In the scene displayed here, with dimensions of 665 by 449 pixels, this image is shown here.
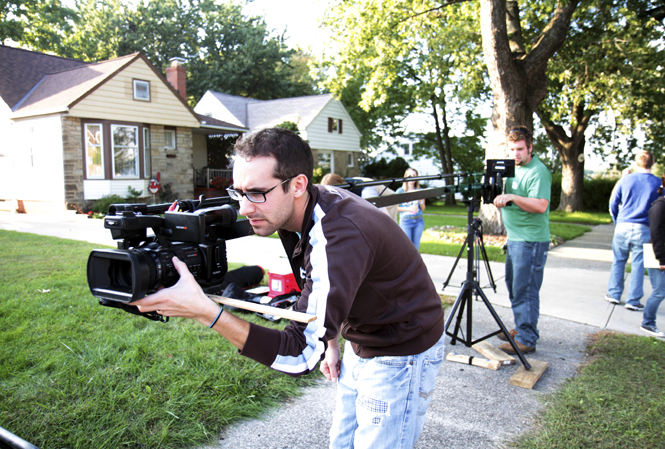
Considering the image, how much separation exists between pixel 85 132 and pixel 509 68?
13.1m

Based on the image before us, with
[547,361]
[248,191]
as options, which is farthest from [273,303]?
[248,191]

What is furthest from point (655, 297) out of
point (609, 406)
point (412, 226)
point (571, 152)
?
point (571, 152)

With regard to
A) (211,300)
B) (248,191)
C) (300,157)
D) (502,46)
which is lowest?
(211,300)

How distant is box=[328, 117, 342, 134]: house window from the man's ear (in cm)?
2527

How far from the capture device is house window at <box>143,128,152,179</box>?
1675 centimetres

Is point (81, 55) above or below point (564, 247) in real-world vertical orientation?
above

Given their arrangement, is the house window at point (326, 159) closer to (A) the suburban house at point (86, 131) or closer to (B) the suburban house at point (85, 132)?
(A) the suburban house at point (86, 131)

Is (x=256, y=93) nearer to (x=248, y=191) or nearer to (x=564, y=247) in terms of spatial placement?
(x=564, y=247)

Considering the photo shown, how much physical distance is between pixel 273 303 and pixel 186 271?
147 inches

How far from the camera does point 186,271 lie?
58.1 inches

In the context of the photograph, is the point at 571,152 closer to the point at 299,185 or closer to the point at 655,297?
the point at 655,297

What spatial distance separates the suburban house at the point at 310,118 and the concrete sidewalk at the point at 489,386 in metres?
18.2

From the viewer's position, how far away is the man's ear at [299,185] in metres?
1.58

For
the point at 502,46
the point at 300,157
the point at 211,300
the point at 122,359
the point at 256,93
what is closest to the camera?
the point at 211,300
